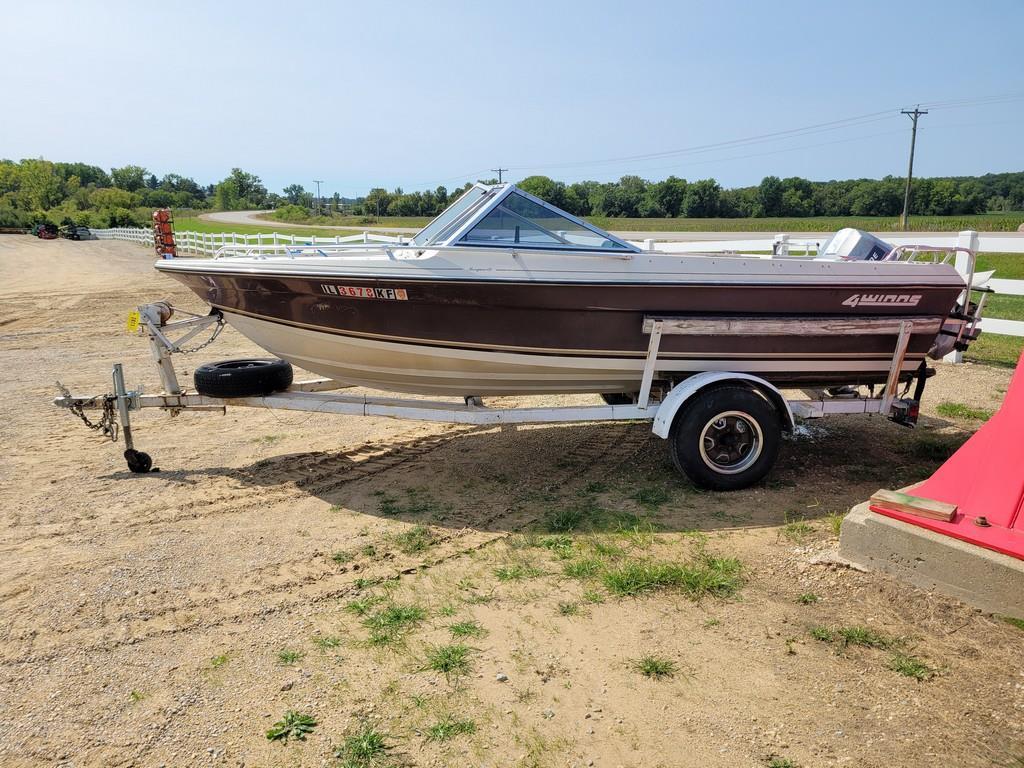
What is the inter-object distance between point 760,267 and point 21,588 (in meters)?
4.74

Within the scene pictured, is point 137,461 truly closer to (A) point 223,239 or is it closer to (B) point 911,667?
(B) point 911,667

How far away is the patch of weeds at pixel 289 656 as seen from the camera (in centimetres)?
299

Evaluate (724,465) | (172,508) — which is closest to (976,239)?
(724,465)

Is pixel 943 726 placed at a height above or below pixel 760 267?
below

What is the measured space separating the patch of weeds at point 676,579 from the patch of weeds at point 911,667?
771 millimetres

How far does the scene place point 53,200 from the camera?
81000 millimetres

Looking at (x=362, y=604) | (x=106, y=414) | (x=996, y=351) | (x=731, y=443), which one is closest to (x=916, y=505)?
(x=731, y=443)

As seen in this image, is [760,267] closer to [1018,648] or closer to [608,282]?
[608,282]

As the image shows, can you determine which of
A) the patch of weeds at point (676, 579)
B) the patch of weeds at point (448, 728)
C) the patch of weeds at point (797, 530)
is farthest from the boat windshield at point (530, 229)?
the patch of weeds at point (448, 728)

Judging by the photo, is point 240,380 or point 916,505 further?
point 240,380

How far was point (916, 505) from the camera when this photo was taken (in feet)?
11.7

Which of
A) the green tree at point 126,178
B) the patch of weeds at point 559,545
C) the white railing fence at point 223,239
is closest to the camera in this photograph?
the patch of weeds at point 559,545

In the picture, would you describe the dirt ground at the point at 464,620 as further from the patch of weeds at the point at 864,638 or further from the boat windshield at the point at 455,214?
the boat windshield at the point at 455,214

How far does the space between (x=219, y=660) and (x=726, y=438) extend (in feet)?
11.2
